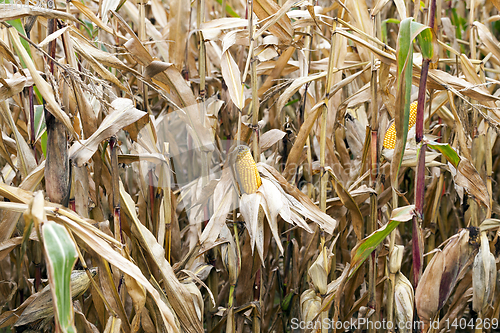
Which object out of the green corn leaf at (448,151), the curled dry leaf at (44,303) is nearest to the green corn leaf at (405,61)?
the green corn leaf at (448,151)

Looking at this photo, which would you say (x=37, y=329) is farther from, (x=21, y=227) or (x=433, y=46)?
(x=433, y=46)

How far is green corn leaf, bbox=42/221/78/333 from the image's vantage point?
457 millimetres

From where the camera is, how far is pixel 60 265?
18.2 inches

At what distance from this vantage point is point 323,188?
840 millimetres

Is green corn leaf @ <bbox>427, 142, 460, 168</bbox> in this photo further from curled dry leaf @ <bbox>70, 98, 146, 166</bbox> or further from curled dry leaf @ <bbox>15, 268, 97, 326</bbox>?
curled dry leaf @ <bbox>15, 268, 97, 326</bbox>

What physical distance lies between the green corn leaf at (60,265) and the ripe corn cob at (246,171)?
368 mm

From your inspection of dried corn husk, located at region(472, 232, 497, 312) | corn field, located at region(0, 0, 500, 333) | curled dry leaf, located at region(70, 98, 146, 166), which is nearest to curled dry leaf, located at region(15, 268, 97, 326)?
corn field, located at region(0, 0, 500, 333)

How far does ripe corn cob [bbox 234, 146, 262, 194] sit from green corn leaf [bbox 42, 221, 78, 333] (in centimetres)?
37

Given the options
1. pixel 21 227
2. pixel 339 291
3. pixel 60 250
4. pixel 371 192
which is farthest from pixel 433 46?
pixel 21 227

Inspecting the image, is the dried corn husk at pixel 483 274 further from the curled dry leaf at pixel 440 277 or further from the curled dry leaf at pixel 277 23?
the curled dry leaf at pixel 277 23

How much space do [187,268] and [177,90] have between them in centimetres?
43

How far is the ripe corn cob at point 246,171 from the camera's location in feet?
2.47

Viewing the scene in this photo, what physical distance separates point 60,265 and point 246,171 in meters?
0.39

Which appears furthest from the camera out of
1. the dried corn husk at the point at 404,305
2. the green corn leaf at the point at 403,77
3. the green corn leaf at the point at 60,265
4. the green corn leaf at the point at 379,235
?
the dried corn husk at the point at 404,305
